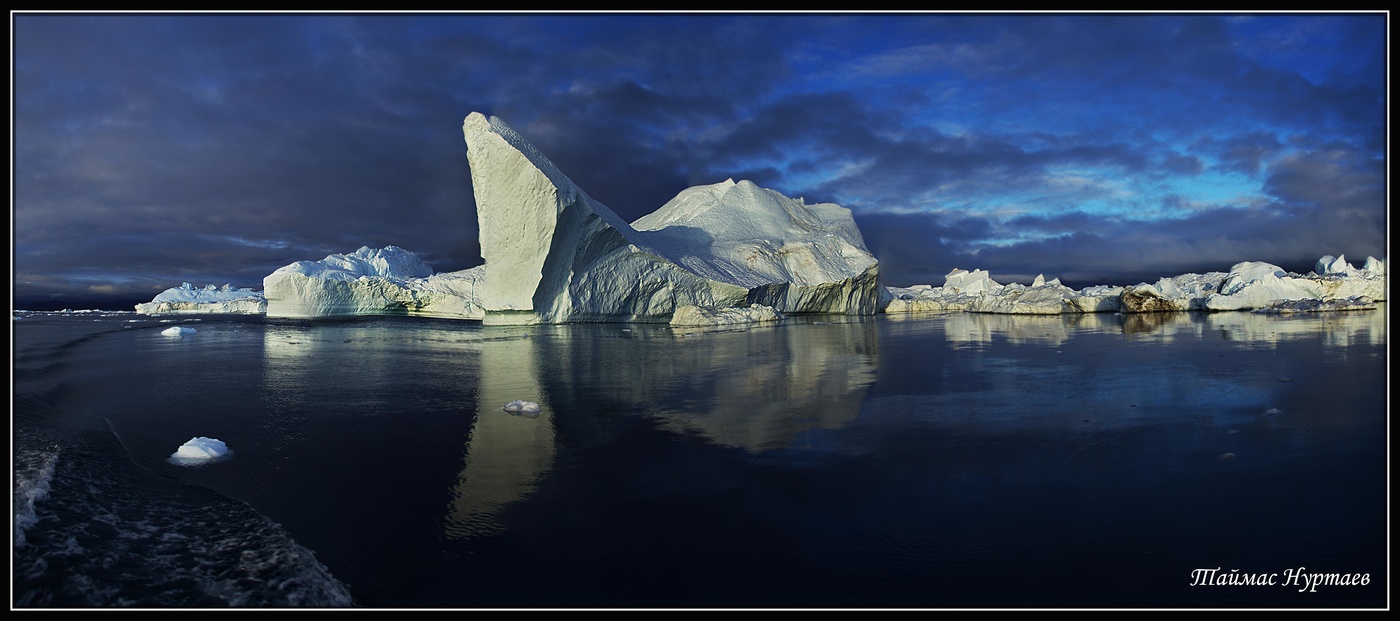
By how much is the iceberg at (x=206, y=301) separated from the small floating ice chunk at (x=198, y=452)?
Result: 68325 millimetres

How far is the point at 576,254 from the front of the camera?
2527 cm

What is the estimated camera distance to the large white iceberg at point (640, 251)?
22719mm

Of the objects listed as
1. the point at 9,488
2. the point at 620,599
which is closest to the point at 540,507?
the point at 620,599

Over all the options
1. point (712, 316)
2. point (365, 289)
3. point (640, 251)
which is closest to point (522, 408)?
point (712, 316)

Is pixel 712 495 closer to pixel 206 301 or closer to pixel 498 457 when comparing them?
pixel 498 457

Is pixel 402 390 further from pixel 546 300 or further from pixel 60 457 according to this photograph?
pixel 546 300

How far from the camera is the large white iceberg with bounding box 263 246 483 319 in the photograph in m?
39.3

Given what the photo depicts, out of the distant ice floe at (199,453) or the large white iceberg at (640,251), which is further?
the large white iceberg at (640,251)

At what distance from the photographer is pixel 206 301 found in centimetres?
6544

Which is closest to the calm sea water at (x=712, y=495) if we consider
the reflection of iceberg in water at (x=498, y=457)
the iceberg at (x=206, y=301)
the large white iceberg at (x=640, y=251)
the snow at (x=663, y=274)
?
the reflection of iceberg in water at (x=498, y=457)

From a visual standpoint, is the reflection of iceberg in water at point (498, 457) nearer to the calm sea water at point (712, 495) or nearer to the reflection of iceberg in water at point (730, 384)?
the calm sea water at point (712, 495)

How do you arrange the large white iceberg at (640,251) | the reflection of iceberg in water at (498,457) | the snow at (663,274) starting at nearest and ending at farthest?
the reflection of iceberg in water at (498,457) → the large white iceberg at (640,251) → the snow at (663,274)

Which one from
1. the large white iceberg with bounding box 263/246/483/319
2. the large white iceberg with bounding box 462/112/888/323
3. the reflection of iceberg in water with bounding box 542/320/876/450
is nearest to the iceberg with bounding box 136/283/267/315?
the large white iceberg with bounding box 263/246/483/319

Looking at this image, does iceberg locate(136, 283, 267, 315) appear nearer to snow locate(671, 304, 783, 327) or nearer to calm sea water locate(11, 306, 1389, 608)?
snow locate(671, 304, 783, 327)
